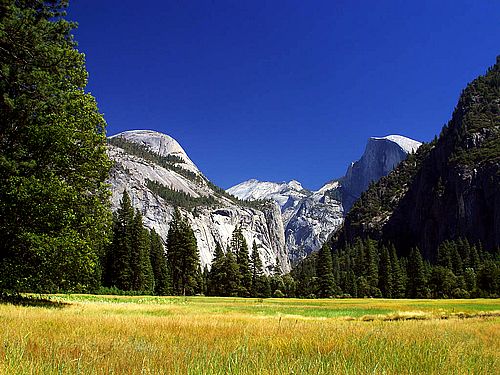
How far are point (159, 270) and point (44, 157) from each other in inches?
2739

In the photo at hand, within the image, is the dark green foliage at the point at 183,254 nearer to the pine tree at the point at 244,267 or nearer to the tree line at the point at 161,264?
the tree line at the point at 161,264

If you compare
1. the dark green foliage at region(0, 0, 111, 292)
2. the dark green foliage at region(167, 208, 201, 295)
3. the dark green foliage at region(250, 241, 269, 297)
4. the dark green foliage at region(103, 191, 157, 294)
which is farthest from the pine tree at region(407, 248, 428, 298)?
the dark green foliage at region(0, 0, 111, 292)

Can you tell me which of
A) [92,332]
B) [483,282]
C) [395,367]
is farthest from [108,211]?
[483,282]

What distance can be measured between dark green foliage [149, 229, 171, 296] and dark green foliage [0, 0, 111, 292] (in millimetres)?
58289

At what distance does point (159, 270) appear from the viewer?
85.1 meters

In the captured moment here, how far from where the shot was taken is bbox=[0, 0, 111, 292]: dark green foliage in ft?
53.5

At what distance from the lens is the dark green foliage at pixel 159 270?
7869 cm

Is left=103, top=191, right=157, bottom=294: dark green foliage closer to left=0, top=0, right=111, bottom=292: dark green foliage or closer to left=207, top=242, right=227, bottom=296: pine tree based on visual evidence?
left=207, top=242, right=227, bottom=296: pine tree

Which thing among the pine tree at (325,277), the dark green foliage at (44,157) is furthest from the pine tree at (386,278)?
the dark green foliage at (44,157)

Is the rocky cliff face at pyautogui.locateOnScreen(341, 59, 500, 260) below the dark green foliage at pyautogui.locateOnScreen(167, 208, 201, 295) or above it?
above

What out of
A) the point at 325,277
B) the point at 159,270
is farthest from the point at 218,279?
the point at 325,277

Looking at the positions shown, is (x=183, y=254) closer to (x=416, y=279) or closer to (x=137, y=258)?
(x=137, y=258)

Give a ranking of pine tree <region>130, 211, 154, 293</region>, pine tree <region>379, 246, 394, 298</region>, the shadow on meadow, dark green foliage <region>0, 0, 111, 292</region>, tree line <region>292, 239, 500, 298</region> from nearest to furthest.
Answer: dark green foliage <region>0, 0, 111, 292</region> < the shadow on meadow < pine tree <region>130, 211, 154, 293</region> < tree line <region>292, 239, 500, 298</region> < pine tree <region>379, 246, 394, 298</region>

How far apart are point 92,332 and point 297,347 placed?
451 cm
